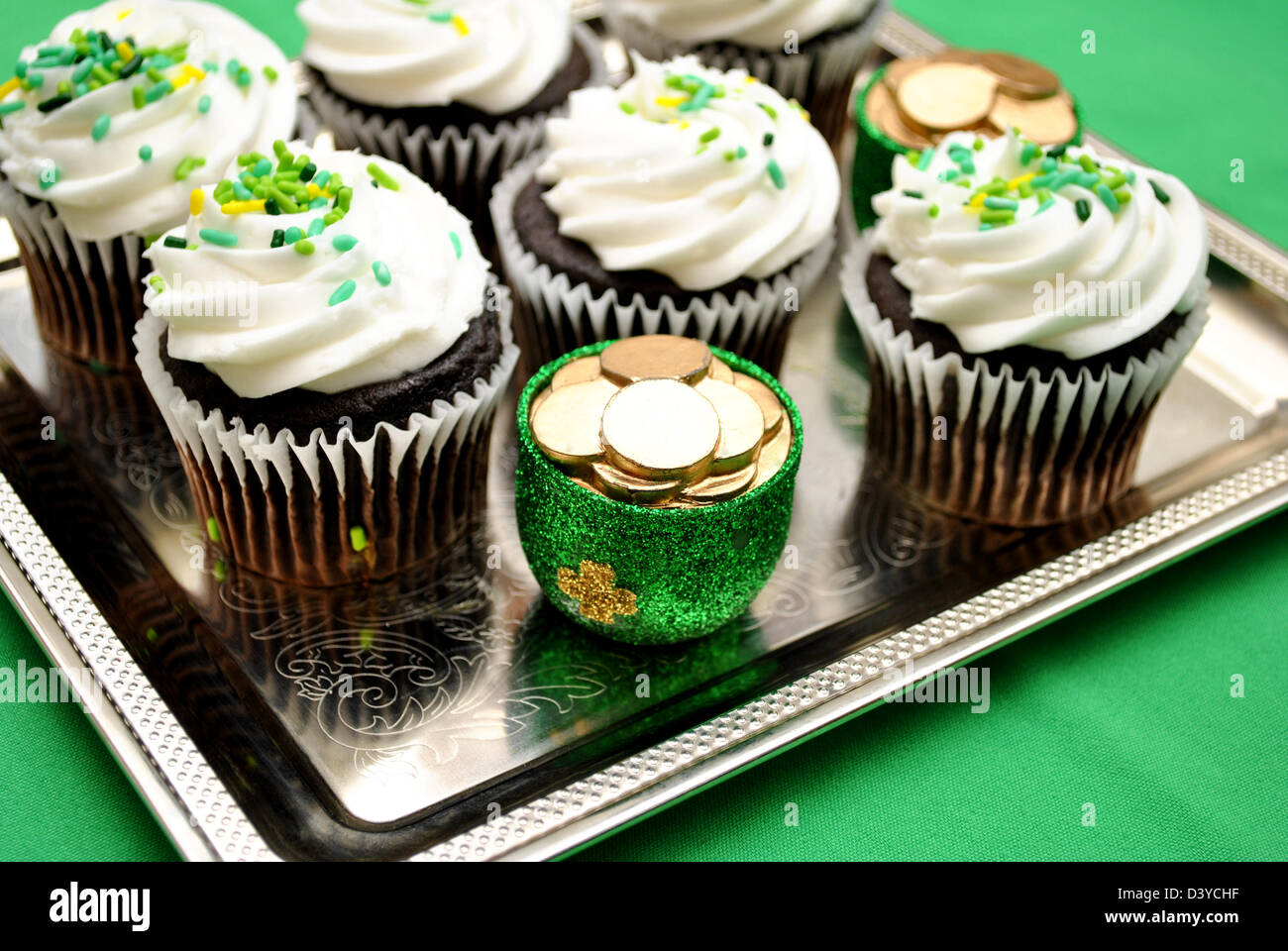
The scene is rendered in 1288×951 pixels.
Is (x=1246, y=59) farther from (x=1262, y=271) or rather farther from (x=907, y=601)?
(x=907, y=601)

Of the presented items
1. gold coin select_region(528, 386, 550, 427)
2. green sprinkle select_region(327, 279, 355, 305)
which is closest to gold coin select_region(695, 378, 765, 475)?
gold coin select_region(528, 386, 550, 427)

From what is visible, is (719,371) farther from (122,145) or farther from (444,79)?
(122,145)

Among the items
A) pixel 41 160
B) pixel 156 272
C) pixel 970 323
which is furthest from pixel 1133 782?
pixel 41 160

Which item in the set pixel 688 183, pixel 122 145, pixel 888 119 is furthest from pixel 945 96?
pixel 122 145

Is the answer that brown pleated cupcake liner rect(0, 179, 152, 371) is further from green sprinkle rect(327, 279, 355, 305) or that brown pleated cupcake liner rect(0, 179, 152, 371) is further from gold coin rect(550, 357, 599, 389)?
gold coin rect(550, 357, 599, 389)

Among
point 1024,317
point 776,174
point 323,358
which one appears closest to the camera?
point 323,358

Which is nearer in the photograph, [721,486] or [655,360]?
[721,486]
